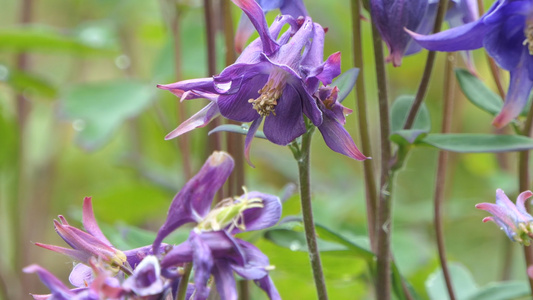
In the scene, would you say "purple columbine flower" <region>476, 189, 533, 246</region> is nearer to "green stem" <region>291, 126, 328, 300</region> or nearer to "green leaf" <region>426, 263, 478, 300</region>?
"green stem" <region>291, 126, 328, 300</region>

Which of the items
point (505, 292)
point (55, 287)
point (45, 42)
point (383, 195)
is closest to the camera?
point (55, 287)

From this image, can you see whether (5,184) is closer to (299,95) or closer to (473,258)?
(473,258)

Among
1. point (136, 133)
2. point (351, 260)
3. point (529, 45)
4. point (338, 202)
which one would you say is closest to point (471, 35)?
point (529, 45)

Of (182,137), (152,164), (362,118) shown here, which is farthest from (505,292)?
(152,164)

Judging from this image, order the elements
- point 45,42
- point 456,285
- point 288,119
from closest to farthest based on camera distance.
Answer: point 288,119 → point 456,285 → point 45,42

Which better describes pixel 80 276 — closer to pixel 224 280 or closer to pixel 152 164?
pixel 224 280

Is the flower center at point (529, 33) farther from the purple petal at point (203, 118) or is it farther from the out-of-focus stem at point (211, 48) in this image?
the out-of-focus stem at point (211, 48)
